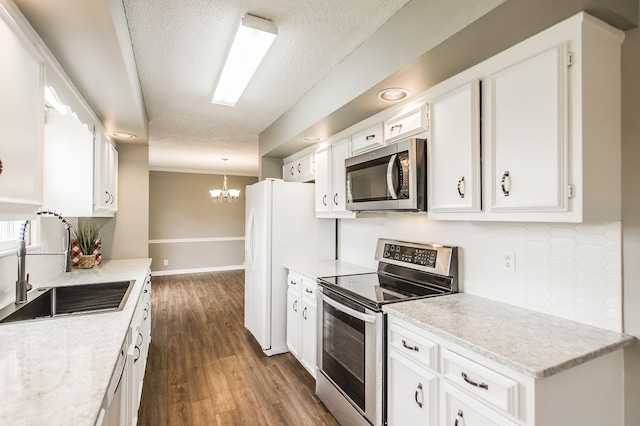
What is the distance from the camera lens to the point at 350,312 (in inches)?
80.1

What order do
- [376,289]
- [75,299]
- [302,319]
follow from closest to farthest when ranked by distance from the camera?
[376,289] → [75,299] → [302,319]

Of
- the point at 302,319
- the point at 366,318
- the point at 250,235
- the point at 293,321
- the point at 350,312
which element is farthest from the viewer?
the point at 250,235

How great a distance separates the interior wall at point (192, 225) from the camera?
285 inches

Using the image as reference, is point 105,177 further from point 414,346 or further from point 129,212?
point 414,346

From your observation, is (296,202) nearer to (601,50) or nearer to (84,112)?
(84,112)

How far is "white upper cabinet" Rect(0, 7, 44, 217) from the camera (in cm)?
113

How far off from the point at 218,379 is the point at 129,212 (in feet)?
A: 7.07

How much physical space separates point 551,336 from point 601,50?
1.19 metres

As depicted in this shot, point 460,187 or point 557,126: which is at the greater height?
point 557,126

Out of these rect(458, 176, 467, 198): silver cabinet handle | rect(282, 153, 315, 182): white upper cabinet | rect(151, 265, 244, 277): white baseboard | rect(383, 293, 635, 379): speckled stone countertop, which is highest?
rect(282, 153, 315, 182): white upper cabinet

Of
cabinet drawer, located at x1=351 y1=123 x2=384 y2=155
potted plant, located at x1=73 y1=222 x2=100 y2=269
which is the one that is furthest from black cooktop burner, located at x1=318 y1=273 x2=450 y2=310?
potted plant, located at x1=73 y1=222 x2=100 y2=269

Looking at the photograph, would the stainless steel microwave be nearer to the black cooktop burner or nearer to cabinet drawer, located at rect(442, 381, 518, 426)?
the black cooktop burner

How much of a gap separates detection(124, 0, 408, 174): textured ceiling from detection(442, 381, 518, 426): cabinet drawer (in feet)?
6.12

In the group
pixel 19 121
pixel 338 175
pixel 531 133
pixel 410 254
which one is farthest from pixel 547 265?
pixel 19 121
